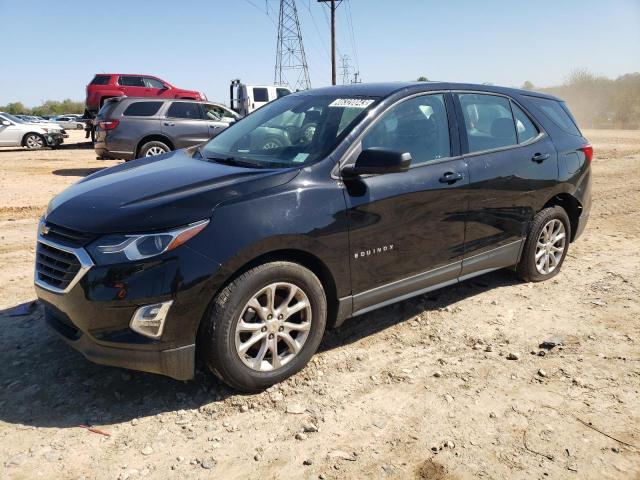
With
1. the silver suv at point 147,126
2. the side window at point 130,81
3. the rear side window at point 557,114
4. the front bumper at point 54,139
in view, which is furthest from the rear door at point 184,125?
the front bumper at point 54,139

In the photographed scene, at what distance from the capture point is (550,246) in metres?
4.94

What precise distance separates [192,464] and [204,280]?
0.90m

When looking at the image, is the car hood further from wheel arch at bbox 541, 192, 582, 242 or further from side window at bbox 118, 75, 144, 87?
side window at bbox 118, 75, 144, 87

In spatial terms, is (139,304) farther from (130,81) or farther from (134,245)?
(130,81)

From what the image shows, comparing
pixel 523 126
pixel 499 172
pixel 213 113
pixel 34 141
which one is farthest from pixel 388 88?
pixel 34 141

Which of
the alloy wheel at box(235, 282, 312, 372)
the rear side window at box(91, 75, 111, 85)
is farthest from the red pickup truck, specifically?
the alloy wheel at box(235, 282, 312, 372)

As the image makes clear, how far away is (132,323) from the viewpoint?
106 inches

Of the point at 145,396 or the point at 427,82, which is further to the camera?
the point at 427,82

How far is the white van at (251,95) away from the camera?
21.0 m

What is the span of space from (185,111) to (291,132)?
9.95m

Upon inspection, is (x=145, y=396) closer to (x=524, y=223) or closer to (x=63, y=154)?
(x=524, y=223)

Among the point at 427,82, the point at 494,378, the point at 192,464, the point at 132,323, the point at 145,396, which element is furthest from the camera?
the point at 427,82

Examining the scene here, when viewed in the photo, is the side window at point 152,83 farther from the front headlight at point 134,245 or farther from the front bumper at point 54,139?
the front headlight at point 134,245

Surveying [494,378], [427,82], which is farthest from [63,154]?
[494,378]
